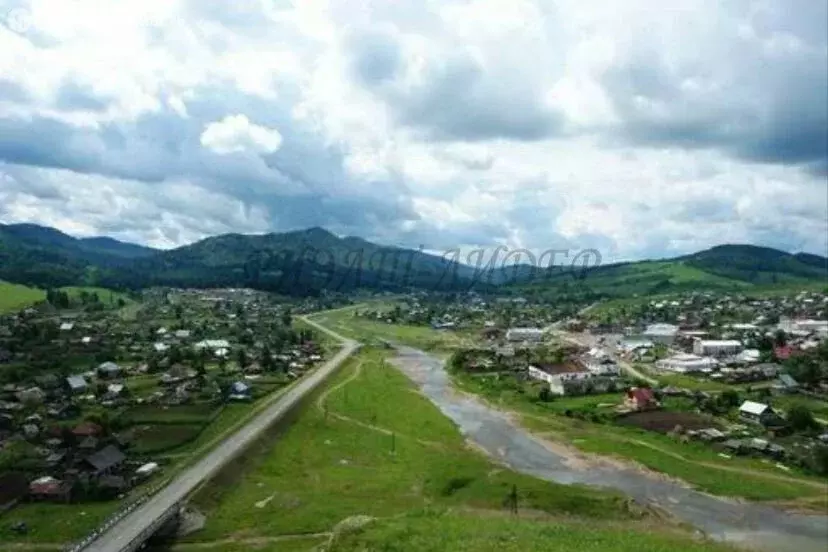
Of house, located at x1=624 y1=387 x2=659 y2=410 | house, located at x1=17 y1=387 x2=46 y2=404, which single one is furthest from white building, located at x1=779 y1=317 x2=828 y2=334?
house, located at x1=17 y1=387 x2=46 y2=404

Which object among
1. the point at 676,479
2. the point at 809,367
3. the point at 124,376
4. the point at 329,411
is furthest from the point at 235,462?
the point at 809,367

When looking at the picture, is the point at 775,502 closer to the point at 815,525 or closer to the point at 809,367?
the point at 815,525

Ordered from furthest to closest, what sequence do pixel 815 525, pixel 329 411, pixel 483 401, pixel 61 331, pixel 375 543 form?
pixel 61 331
pixel 483 401
pixel 329 411
pixel 815 525
pixel 375 543

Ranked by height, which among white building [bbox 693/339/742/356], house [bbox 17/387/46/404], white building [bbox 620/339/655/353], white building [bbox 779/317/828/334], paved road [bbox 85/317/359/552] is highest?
white building [bbox 779/317/828/334]

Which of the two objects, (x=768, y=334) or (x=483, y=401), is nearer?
(x=483, y=401)

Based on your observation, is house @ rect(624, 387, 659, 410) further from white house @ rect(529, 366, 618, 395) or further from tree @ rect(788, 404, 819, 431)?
tree @ rect(788, 404, 819, 431)

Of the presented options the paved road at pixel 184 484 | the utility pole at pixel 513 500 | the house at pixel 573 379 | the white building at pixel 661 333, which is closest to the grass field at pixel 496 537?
the utility pole at pixel 513 500

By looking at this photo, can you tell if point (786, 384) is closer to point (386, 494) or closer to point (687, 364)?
point (687, 364)
